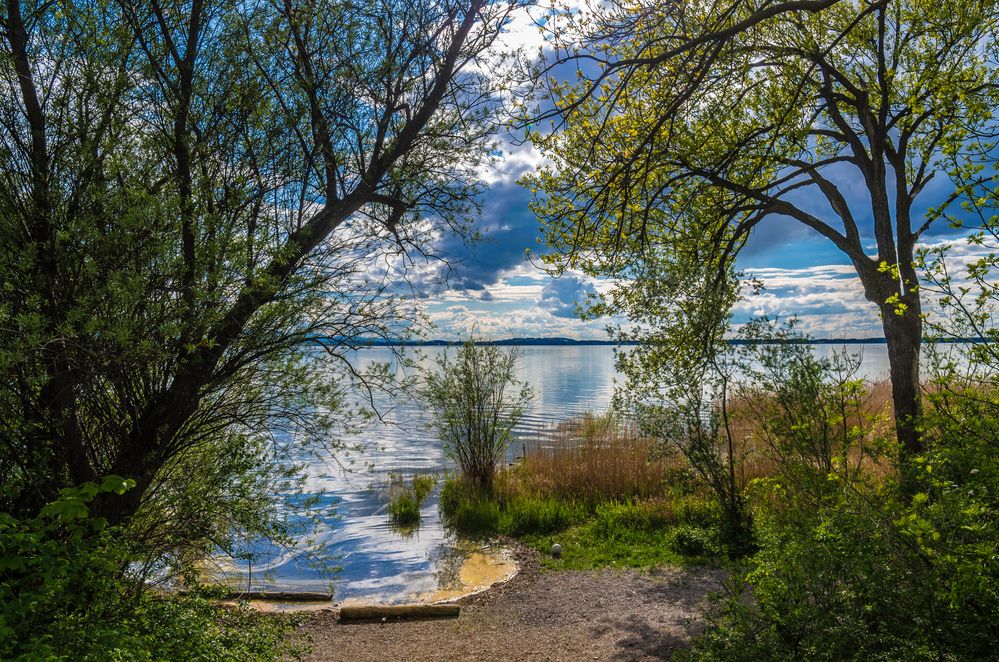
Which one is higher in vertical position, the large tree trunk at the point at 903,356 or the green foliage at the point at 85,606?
the large tree trunk at the point at 903,356

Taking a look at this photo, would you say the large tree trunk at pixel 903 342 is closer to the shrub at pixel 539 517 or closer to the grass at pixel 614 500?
the grass at pixel 614 500

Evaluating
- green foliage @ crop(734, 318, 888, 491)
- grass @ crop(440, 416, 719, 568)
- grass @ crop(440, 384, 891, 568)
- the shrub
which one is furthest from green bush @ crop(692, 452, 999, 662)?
the shrub

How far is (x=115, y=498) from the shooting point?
13.7 feet

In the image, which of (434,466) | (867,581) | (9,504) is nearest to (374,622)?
(9,504)

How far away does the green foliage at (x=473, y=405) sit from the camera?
1227cm

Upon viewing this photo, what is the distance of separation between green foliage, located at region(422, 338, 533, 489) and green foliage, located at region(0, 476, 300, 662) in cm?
812

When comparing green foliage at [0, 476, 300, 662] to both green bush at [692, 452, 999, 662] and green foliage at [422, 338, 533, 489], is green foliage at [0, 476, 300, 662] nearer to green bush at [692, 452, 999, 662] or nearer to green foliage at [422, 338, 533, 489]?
green bush at [692, 452, 999, 662]

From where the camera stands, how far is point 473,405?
1238 centimetres

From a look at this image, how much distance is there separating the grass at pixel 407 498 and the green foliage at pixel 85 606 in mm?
7410

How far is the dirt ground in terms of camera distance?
5.88 meters

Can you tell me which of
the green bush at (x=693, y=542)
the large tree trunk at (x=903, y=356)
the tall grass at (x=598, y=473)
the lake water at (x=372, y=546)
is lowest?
the lake water at (x=372, y=546)

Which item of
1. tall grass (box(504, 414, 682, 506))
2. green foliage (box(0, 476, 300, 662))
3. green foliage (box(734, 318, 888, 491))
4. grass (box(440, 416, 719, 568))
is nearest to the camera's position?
green foliage (box(0, 476, 300, 662))

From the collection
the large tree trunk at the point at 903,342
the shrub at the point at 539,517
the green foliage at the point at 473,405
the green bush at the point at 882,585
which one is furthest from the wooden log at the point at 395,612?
the large tree trunk at the point at 903,342

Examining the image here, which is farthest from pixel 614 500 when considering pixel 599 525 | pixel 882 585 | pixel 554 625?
pixel 882 585
